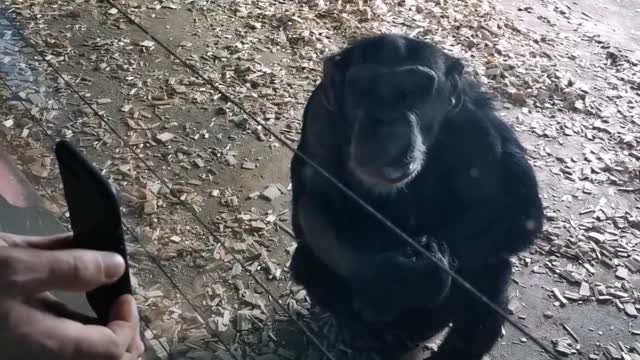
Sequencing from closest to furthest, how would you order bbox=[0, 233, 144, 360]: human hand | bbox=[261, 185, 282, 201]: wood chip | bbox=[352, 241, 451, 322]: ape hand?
bbox=[0, 233, 144, 360]: human hand < bbox=[352, 241, 451, 322]: ape hand < bbox=[261, 185, 282, 201]: wood chip

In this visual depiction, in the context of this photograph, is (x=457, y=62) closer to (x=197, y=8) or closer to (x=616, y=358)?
(x=616, y=358)

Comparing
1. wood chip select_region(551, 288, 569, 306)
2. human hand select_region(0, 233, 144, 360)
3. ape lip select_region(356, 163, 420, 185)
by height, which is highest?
human hand select_region(0, 233, 144, 360)

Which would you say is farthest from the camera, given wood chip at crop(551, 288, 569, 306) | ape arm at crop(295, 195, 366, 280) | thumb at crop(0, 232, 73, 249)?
wood chip at crop(551, 288, 569, 306)

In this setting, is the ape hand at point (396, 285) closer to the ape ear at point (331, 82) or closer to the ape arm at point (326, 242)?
the ape arm at point (326, 242)

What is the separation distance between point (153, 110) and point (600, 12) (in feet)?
6.09

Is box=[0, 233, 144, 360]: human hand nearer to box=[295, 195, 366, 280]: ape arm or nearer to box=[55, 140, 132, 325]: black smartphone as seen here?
box=[55, 140, 132, 325]: black smartphone

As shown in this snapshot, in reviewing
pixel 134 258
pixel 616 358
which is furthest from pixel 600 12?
pixel 134 258

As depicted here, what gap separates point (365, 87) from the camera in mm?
1394

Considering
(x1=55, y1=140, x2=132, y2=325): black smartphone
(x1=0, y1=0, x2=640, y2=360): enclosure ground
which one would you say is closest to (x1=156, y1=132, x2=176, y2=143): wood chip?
(x1=0, y1=0, x2=640, y2=360): enclosure ground

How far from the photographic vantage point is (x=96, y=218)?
0.78 meters

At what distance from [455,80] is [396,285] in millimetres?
401

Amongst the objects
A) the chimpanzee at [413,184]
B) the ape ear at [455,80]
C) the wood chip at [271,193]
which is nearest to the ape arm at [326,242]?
the chimpanzee at [413,184]

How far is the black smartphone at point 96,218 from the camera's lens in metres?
0.76

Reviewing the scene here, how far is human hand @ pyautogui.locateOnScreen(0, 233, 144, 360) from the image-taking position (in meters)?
0.58
